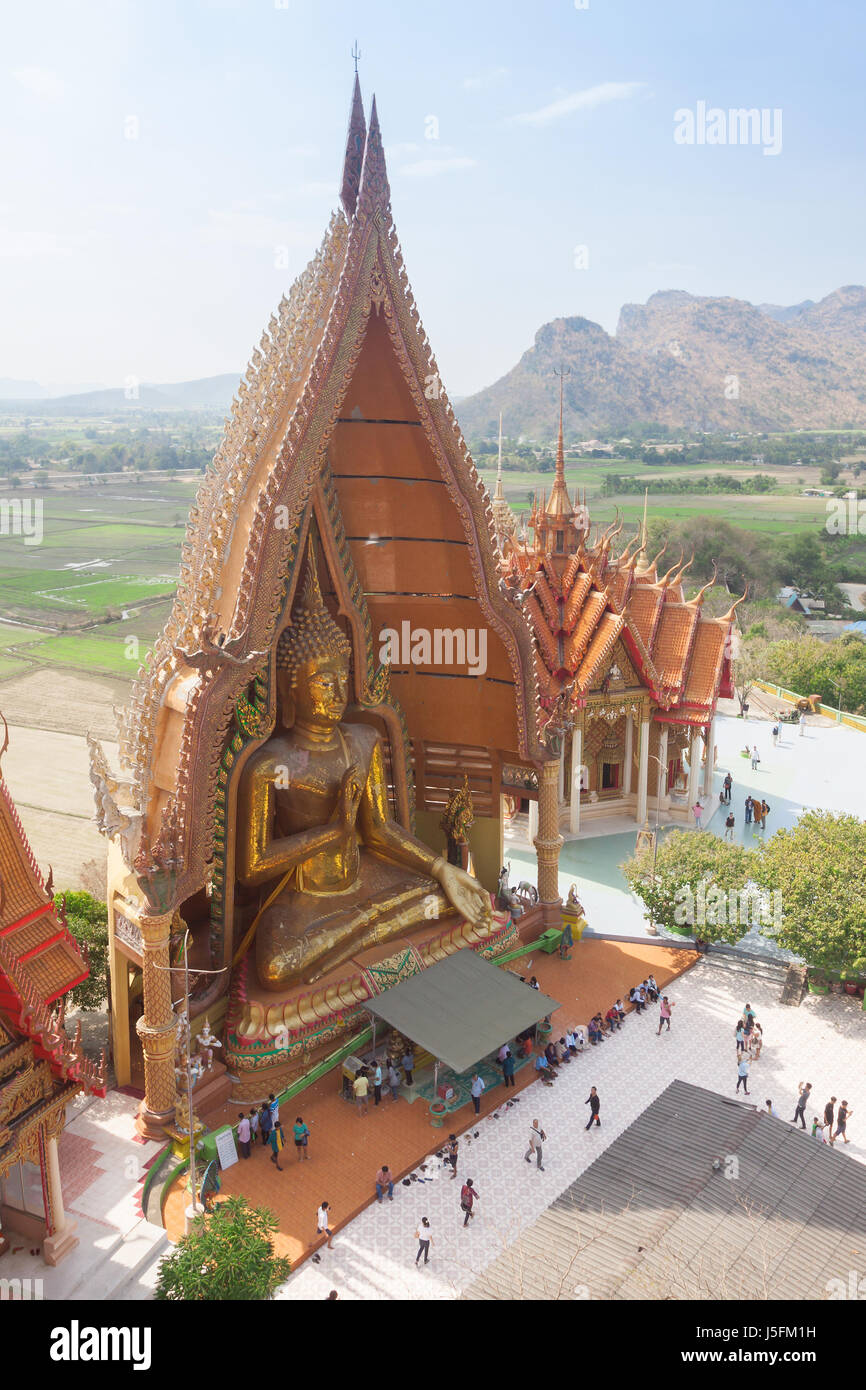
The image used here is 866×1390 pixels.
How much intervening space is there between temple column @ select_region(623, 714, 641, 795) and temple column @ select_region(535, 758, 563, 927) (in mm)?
8926

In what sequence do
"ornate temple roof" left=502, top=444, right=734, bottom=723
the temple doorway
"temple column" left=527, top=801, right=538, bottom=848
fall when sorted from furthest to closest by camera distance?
the temple doorway < "ornate temple roof" left=502, top=444, right=734, bottom=723 < "temple column" left=527, top=801, right=538, bottom=848

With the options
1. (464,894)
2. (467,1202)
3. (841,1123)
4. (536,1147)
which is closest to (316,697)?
(464,894)

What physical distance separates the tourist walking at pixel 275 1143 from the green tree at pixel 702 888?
9.68 meters

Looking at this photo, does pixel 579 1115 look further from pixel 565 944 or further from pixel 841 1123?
pixel 565 944

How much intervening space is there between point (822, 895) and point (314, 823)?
32.2ft

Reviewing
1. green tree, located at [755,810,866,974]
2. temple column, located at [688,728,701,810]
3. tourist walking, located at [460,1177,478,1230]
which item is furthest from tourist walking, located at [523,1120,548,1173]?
temple column, located at [688,728,701,810]

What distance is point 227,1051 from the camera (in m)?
15.9

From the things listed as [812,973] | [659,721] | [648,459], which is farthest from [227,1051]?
[648,459]

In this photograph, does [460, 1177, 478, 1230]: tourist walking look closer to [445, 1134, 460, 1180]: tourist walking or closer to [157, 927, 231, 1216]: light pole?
[445, 1134, 460, 1180]: tourist walking

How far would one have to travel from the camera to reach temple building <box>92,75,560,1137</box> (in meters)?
15.2

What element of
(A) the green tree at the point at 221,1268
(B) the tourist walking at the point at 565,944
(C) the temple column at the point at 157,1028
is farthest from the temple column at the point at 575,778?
(A) the green tree at the point at 221,1268

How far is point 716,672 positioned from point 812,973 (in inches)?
429

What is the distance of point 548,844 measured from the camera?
2138cm

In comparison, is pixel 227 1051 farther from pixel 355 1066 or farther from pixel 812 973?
pixel 812 973
